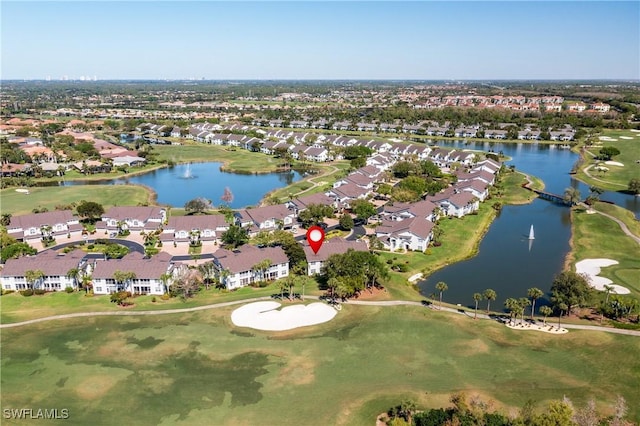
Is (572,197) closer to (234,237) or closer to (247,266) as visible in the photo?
(234,237)

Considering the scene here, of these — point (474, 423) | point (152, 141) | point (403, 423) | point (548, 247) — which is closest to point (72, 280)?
point (403, 423)

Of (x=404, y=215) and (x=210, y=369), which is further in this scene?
(x=404, y=215)

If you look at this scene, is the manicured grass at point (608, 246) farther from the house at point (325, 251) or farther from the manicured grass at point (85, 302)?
the manicured grass at point (85, 302)

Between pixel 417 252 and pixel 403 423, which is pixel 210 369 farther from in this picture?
pixel 417 252

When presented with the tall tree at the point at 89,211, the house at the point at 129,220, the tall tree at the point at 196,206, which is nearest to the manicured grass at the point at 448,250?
the tall tree at the point at 196,206

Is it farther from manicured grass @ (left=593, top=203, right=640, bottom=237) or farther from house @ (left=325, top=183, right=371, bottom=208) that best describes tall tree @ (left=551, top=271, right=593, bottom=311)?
house @ (left=325, top=183, right=371, bottom=208)

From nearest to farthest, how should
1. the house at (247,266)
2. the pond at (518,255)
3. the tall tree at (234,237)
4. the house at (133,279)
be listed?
the house at (133,279) < the house at (247,266) < the pond at (518,255) < the tall tree at (234,237)

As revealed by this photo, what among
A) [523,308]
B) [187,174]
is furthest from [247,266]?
[187,174]

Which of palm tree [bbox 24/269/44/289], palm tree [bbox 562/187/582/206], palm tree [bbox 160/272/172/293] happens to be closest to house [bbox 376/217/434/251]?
palm tree [bbox 160/272/172/293]

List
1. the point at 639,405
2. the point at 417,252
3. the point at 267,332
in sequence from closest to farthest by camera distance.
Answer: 1. the point at 639,405
2. the point at 267,332
3. the point at 417,252
